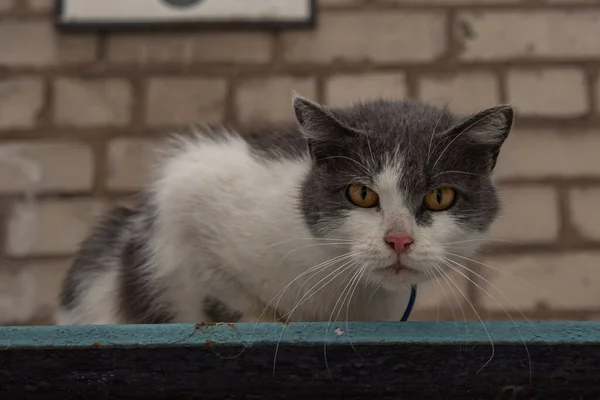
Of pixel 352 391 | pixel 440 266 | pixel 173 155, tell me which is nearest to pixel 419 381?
pixel 352 391

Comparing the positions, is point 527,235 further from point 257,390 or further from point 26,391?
point 26,391

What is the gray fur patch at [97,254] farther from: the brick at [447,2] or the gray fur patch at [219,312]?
the brick at [447,2]

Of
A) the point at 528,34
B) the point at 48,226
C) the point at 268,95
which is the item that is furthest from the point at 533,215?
the point at 48,226

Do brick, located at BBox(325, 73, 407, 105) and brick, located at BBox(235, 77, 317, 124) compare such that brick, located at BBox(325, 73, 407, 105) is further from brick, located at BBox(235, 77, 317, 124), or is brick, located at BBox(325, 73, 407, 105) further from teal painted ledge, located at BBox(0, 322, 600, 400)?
teal painted ledge, located at BBox(0, 322, 600, 400)

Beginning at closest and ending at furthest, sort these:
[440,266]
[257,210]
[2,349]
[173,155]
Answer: [2,349] < [440,266] < [257,210] < [173,155]

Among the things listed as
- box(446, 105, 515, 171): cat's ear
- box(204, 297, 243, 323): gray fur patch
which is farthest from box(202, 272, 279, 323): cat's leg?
box(446, 105, 515, 171): cat's ear

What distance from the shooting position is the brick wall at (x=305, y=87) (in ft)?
6.17

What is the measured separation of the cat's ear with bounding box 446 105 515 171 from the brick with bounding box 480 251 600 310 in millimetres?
916

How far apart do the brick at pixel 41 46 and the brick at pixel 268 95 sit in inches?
18.1

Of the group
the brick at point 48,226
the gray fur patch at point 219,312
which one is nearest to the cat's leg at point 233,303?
the gray fur patch at point 219,312

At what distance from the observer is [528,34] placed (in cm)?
194

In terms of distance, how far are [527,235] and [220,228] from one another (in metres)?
1.11

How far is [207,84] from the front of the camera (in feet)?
6.31

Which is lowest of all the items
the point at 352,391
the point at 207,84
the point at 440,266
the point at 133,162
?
the point at 352,391
